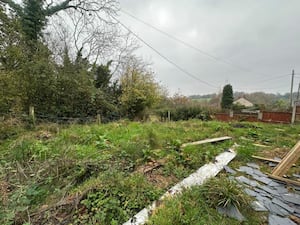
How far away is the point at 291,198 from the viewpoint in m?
2.43

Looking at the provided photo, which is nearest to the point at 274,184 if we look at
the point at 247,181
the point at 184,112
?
the point at 247,181

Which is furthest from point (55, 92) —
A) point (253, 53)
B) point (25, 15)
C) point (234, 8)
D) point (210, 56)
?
point (253, 53)

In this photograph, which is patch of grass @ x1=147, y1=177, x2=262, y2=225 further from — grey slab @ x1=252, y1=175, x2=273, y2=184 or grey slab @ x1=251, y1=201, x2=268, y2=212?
grey slab @ x1=252, y1=175, x2=273, y2=184

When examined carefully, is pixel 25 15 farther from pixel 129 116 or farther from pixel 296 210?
pixel 296 210

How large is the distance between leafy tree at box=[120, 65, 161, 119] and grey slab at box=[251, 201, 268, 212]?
9640 mm

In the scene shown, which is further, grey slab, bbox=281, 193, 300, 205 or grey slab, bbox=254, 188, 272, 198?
grey slab, bbox=254, 188, 272, 198

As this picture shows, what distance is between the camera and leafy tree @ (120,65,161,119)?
37.6ft

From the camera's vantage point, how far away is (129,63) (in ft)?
43.6

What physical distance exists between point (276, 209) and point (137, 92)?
32.5 feet

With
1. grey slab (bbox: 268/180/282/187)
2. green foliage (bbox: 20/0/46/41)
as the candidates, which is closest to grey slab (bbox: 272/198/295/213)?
grey slab (bbox: 268/180/282/187)

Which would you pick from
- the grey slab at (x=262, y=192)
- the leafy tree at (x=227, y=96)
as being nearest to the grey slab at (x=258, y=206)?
the grey slab at (x=262, y=192)

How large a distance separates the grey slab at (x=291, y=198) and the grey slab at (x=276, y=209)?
0.99ft

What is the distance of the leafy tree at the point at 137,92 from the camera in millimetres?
11469

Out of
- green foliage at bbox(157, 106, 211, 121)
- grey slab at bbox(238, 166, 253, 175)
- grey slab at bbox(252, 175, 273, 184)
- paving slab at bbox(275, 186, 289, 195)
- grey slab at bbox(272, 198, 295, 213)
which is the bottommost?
grey slab at bbox(272, 198, 295, 213)
